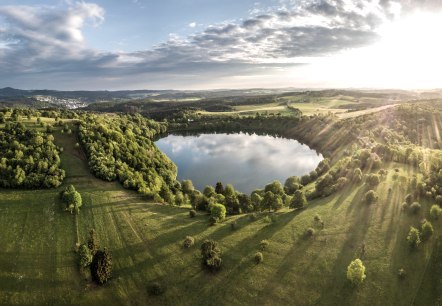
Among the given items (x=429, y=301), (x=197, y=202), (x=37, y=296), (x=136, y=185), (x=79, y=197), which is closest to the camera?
(x=429, y=301)

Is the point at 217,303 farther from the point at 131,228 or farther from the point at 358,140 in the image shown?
the point at 358,140

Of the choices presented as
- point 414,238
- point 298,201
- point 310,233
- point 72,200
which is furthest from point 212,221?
point 414,238

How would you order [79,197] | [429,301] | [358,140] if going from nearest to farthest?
1. [429,301]
2. [79,197]
3. [358,140]

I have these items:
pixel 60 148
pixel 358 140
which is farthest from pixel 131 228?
pixel 358 140

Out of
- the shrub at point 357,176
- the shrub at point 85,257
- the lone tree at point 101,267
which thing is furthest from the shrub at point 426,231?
the shrub at point 85,257

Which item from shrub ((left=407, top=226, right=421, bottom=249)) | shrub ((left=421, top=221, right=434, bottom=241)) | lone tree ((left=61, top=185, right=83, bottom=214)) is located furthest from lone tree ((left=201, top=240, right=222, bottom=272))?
shrub ((left=421, top=221, right=434, bottom=241))

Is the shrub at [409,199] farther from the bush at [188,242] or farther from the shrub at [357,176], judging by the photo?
the bush at [188,242]
